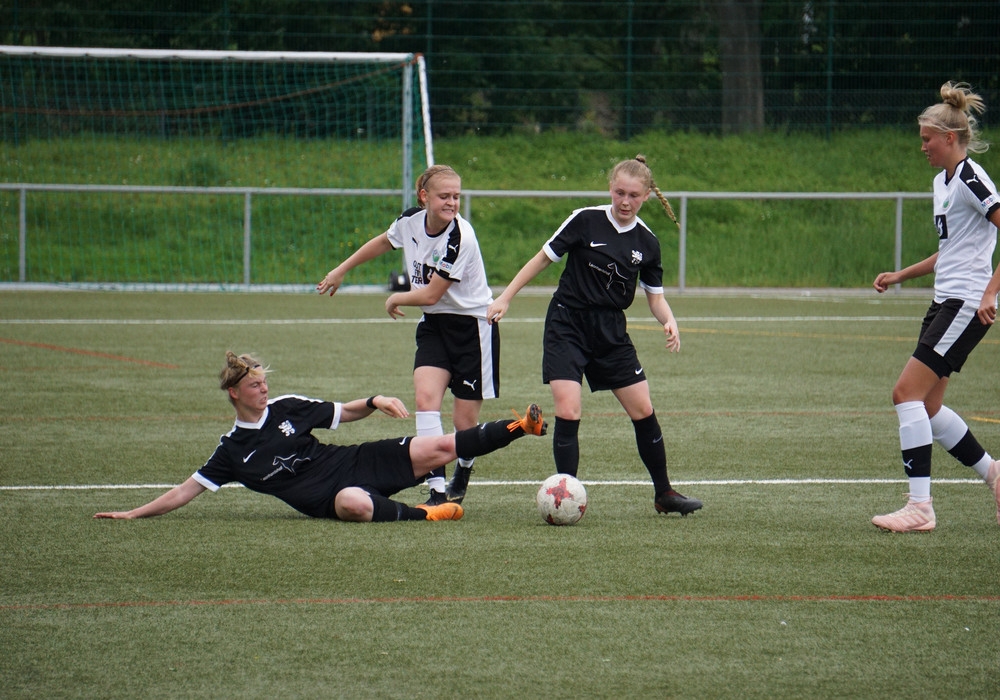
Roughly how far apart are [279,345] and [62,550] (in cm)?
781

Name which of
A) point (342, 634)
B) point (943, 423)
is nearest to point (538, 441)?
point (943, 423)

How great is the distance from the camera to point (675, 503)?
19.3 ft

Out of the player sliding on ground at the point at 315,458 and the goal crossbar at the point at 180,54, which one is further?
the goal crossbar at the point at 180,54

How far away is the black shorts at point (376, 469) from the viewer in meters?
5.80

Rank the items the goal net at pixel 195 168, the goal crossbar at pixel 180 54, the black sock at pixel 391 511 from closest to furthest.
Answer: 1. the black sock at pixel 391 511
2. the goal crossbar at pixel 180 54
3. the goal net at pixel 195 168

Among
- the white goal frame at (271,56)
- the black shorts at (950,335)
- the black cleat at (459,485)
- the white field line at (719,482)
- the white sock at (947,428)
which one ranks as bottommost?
the white field line at (719,482)

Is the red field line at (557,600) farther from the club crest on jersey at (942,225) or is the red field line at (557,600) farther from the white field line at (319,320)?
the white field line at (319,320)

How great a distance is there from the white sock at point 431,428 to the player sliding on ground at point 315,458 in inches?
7.1

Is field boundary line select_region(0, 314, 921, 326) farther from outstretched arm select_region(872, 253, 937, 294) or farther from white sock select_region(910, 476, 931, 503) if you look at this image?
white sock select_region(910, 476, 931, 503)

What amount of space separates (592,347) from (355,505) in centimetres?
130

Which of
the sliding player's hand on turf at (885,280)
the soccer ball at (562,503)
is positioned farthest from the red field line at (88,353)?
the sliding player's hand on turf at (885,280)

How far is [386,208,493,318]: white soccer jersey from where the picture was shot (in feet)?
20.0

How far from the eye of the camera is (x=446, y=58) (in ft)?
79.7

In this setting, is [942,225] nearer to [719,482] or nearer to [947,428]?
[947,428]
